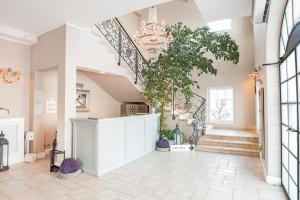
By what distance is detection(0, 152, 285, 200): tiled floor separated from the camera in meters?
3.16

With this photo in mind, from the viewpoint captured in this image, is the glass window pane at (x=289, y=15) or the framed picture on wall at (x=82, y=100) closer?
the glass window pane at (x=289, y=15)

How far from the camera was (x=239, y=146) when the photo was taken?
19.4ft

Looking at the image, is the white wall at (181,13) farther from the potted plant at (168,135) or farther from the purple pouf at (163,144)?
the purple pouf at (163,144)

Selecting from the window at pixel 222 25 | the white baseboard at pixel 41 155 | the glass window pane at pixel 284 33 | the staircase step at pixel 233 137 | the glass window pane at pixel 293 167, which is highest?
the window at pixel 222 25

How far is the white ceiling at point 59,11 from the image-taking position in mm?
3508

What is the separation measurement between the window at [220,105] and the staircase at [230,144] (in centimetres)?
201

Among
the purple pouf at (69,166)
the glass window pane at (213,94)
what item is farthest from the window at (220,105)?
the purple pouf at (69,166)

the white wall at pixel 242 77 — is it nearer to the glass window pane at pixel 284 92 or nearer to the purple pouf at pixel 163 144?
the purple pouf at pixel 163 144

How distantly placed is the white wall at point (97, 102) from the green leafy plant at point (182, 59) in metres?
1.82

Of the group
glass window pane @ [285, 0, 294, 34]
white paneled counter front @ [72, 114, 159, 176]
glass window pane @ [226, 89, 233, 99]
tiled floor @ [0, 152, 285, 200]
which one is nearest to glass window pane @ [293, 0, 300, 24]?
glass window pane @ [285, 0, 294, 34]

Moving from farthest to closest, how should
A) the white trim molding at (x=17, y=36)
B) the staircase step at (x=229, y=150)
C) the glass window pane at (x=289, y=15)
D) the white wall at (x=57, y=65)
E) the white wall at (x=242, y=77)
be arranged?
the white wall at (x=242, y=77) < the staircase step at (x=229, y=150) < the white trim molding at (x=17, y=36) < the white wall at (x=57, y=65) < the glass window pane at (x=289, y=15)

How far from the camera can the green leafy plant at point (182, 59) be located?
647 centimetres

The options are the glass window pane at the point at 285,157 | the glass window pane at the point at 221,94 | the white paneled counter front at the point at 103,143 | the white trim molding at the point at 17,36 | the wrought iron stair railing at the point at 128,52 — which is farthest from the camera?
the glass window pane at the point at 221,94

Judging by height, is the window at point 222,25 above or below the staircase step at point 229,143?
above
